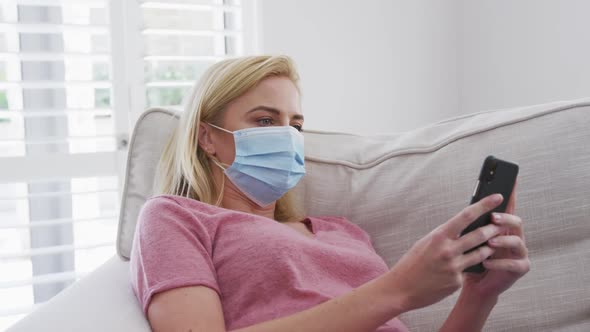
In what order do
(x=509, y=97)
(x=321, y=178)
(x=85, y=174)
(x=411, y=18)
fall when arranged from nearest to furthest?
(x=321, y=178)
(x=85, y=174)
(x=509, y=97)
(x=411, y=18)

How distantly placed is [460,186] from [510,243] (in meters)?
0.40

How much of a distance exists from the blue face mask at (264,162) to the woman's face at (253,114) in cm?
2

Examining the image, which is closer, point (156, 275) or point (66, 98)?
point (156, 275)

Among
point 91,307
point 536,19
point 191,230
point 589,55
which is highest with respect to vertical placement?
point 536,19

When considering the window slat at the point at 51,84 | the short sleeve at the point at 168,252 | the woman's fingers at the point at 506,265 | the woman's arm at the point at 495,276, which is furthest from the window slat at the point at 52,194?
the woman's fingers at the point at 506,265

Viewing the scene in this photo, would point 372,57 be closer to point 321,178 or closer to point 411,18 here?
point 411,18

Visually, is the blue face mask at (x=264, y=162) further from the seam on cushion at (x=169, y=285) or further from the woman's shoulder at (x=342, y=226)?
the seam on cushion at (x=169, y=285)

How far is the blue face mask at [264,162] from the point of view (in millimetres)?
1362

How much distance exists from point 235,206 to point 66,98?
4.10 feet

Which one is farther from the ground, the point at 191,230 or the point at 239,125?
the point at 239,125

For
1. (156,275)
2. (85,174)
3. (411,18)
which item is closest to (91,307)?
(156,275)

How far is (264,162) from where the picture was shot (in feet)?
4.48

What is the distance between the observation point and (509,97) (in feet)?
8.36

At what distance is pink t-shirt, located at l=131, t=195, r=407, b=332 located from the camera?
1044mm
